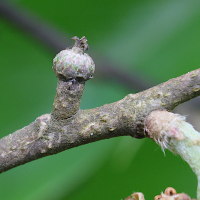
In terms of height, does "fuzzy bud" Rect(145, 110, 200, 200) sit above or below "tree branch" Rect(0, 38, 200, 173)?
A: below

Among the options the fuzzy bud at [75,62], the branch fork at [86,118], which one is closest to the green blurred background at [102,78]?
the branch fork at [86,118]

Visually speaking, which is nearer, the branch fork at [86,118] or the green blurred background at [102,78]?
the branch fork at [86,118]

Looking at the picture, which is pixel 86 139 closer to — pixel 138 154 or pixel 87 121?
pixel 87 121

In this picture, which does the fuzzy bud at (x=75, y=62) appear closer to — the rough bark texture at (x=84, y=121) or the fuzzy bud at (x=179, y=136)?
the rough bark texture at (x=84, y=121)

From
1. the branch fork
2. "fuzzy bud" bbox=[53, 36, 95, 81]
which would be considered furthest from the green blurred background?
"fuzzy bud" bbox=[53, 36, 95, 81]

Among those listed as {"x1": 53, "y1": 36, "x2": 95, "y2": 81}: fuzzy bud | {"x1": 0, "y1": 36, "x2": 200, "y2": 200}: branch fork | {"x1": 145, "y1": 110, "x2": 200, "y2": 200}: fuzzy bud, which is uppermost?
{"x1": 53, "y1": 36, "x2": 95, "y2": 81}: fuzzy bud

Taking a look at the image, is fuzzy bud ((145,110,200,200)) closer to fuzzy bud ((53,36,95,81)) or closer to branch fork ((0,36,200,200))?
branch fork ((0,36,200,200))
